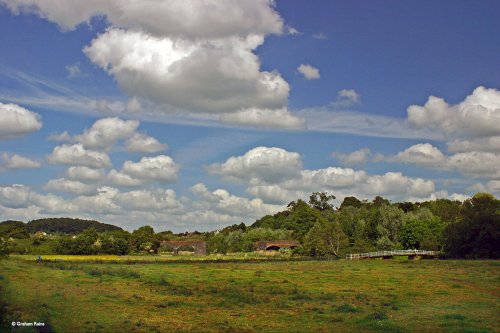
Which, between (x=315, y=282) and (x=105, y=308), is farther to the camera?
(x=315, y=282)

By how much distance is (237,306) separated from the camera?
119 ft

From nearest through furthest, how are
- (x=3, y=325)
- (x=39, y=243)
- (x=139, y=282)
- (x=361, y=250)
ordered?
(x=3, y=325) < (x=139, y=282) < (x=361, y=250) < (x=39, y=243)

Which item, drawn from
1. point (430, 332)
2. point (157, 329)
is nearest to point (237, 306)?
point (157, 329)

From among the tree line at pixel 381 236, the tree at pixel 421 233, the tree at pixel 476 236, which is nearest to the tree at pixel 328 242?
the tree line at pixel 381 236

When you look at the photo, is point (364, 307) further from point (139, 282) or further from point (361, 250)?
point (361, 250)

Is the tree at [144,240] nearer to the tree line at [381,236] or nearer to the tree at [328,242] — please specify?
the tree line at [381,236]

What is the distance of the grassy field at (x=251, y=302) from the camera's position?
92.3ft

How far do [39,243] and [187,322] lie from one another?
4189 inches

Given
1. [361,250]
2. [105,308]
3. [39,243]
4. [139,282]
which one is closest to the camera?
[105,308]

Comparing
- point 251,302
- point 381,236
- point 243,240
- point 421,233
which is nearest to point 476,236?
point 421,233

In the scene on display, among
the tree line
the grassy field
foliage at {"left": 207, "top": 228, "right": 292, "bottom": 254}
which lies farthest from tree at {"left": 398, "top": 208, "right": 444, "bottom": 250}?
the grassy field

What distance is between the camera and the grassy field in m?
28.1

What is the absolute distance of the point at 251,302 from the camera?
37969 millimetres

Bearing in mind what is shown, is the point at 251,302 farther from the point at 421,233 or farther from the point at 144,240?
the point at 144,240
